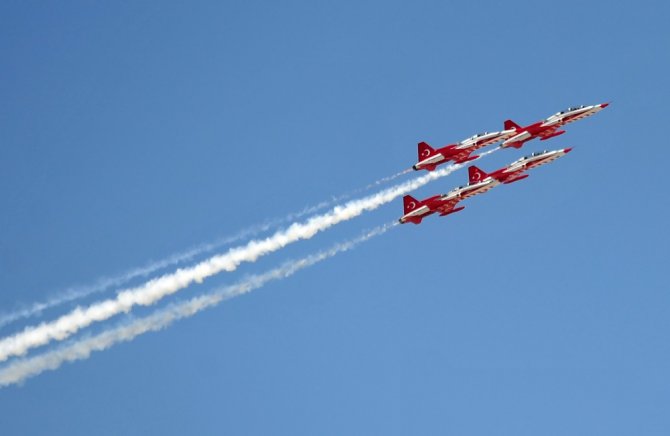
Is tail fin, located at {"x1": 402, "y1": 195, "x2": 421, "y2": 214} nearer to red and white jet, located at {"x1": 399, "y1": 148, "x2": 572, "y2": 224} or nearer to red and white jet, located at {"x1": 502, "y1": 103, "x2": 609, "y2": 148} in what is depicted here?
red and white jet, located at {"x1": 399, "y1": 148, "x2": 572, "y2": 224}

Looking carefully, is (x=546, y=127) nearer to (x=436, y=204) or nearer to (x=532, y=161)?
(x=532, y=161)

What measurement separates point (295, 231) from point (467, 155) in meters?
17.7

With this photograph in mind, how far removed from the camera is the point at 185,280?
125 meters

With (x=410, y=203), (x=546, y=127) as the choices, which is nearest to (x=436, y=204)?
(x=410, y=203)

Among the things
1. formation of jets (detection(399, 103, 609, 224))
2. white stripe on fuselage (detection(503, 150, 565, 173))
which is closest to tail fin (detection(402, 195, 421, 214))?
formation of jets (detection(399, 103, 609, 224))

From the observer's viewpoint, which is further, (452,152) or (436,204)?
(452,152)

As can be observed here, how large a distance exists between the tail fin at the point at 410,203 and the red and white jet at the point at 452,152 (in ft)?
13.0

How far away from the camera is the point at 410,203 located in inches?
4980

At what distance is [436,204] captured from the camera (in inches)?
4961

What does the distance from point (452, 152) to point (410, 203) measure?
7.28m

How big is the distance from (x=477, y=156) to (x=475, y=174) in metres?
2.24

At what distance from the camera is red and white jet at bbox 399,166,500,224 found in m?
126

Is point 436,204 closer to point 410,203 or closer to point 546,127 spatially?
point 410,203

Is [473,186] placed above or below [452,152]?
below
